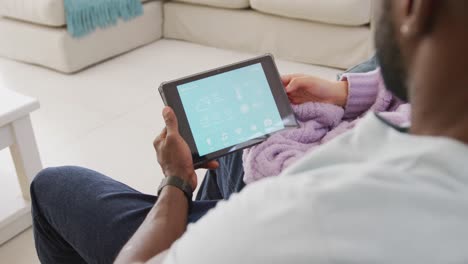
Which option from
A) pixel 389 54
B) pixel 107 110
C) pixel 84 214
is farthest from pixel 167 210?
pixel 107 110

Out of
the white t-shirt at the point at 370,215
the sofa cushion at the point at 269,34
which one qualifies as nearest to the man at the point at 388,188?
the white t-shirt at the point at 370,215

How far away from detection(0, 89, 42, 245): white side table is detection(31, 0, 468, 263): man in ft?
3.32

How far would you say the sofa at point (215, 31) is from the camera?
227 centimetres

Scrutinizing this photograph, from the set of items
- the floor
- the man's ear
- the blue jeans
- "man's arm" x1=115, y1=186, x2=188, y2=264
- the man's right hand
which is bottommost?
the floor

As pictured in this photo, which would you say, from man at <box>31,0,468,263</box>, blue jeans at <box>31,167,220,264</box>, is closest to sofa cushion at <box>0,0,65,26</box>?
blue jeans at <box>31,167,220,264</box>

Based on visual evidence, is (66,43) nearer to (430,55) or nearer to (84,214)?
(84,214)

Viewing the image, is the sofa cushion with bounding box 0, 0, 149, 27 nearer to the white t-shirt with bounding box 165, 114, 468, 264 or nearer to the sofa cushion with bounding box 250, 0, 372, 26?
the sofa cushion with bounding box 250, 0, 372, 26

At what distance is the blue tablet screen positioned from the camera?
0.93 meters

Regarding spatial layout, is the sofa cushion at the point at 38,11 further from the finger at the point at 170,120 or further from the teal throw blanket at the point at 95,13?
the finger at the point at 170,120

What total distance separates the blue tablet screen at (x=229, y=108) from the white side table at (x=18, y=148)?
612 millimetres

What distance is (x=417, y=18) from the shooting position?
1.35 feet

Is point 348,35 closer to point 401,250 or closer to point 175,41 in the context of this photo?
point 175,41

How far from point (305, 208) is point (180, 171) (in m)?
0.47

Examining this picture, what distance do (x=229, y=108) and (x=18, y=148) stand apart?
0.69 metres
